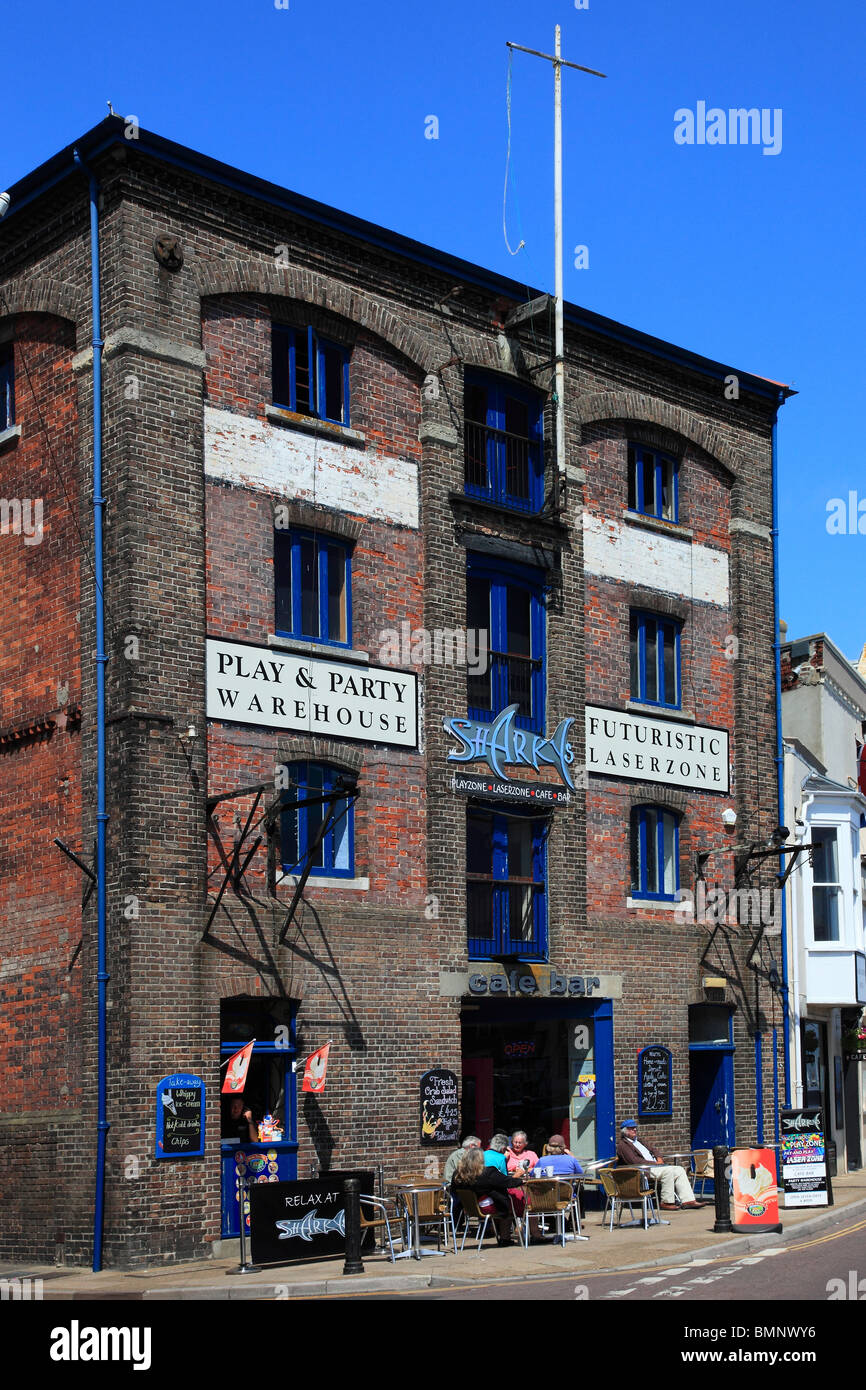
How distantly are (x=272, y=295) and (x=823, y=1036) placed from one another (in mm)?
18879

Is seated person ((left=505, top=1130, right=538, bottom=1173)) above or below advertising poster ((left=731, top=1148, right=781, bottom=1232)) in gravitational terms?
above

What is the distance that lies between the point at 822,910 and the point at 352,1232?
1700 cm

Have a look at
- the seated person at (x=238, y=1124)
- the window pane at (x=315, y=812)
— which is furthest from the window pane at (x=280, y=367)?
the seated person at (x=238, y=1124)

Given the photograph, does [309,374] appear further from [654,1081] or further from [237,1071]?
[654,1081]

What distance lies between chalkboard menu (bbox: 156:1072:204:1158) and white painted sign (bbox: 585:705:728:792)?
8.73 m

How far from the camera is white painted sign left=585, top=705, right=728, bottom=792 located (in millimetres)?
26266

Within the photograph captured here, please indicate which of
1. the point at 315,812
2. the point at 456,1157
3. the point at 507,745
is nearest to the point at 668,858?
the point at 507,745

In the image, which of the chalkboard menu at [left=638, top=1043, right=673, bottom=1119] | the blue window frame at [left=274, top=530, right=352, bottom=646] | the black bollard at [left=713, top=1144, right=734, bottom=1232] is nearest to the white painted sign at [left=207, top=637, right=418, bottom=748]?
the blue window frame at [left=274, top=530, right=352, bottom=646]

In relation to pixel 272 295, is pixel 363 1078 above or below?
below

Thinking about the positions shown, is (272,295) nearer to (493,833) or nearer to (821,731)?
(493,833)

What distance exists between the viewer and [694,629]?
28.5m

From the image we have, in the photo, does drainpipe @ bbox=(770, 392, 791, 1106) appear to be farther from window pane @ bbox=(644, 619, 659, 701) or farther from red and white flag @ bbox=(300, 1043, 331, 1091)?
red and white flag @ bbox=(300, 1043, 331, 1091)

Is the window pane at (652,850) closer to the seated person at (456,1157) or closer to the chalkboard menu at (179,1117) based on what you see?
the seated person at (456,1157)

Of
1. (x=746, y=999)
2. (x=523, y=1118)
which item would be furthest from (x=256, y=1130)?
(x=746, y=999)
